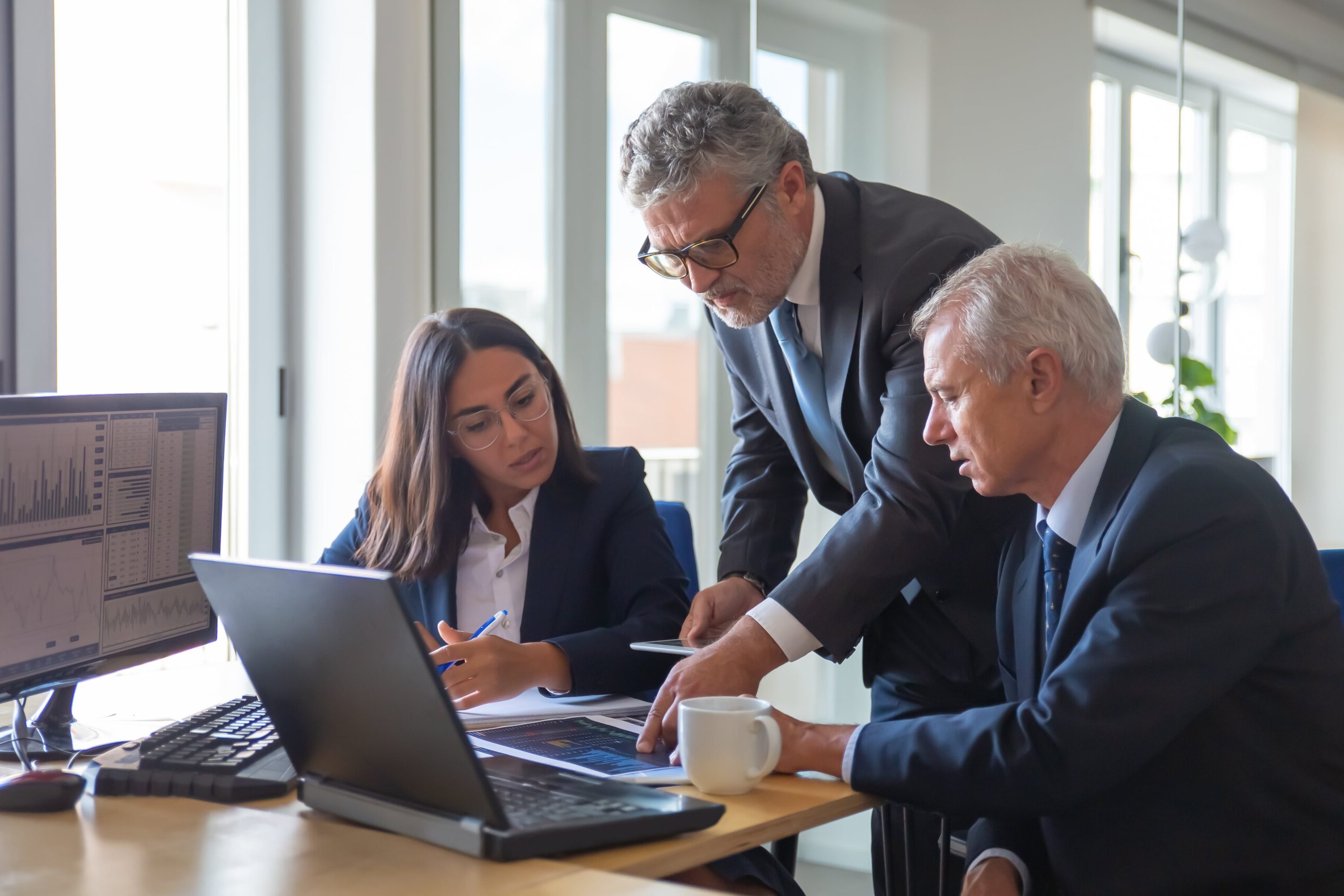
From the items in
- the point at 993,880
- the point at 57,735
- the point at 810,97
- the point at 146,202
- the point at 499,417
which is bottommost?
the point at 993,880

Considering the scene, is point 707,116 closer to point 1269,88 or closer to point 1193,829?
point 1193,829

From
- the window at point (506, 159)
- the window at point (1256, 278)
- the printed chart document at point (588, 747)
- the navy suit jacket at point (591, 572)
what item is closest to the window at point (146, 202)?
the window at point (506, 159)

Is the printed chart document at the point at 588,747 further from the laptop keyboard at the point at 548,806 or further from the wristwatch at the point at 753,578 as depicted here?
the wristwatch at the point at 753,578

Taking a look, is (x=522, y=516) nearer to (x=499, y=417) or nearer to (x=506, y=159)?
(x=499, y=417)

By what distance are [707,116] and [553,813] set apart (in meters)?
1.02

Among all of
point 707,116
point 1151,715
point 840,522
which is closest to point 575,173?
point 707,116

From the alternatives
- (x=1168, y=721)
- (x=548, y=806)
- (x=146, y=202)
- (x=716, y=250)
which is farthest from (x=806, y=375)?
(x=146, y=202)

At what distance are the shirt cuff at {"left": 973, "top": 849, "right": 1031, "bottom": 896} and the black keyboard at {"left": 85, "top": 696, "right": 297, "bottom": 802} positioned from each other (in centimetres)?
75

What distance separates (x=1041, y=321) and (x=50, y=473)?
1.09 m

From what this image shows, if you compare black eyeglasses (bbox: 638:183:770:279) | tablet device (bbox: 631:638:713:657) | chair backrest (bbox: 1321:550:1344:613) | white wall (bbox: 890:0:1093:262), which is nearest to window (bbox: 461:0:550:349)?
white wall (bbox: 890:0:1093:262)

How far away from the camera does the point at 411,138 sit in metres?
2.91

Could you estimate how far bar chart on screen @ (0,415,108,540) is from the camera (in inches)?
49.7

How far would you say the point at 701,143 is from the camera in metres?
1.66

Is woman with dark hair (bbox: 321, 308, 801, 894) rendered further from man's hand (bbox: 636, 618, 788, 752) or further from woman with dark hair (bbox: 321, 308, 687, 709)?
man's hand (bbox: 636, 618, 788, 752)
